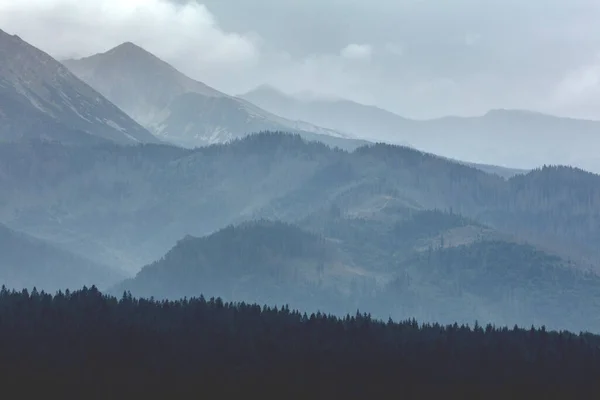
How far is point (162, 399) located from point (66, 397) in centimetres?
1373

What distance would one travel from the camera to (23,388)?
194000mm

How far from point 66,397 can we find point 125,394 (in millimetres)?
9426

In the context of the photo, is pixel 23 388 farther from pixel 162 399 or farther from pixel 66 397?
pixel 162 399

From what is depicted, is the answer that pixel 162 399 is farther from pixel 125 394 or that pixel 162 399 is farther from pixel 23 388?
pixel 23 388

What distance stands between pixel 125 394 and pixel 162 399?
5359 millimetres

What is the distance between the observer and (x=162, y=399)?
19875cm

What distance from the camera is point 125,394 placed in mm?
199375

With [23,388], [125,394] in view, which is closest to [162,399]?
[125,394]

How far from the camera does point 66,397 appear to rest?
193500mm

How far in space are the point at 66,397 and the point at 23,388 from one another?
6.12 metres

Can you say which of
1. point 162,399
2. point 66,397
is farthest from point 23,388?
point 162,399
